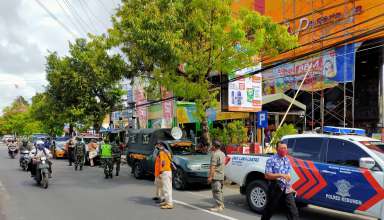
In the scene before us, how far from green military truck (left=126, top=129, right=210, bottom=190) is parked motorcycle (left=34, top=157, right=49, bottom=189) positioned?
347cm

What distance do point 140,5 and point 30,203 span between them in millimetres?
7629

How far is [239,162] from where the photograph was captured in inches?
390

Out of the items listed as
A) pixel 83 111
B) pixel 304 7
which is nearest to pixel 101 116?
pixel 83 111

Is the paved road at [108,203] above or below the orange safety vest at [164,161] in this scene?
below

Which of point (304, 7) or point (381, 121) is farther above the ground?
point (304, 7)

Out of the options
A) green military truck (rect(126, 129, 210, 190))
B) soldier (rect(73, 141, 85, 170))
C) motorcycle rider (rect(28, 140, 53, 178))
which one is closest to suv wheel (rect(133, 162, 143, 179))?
green military truck (rect(126, 129, 210, 190))

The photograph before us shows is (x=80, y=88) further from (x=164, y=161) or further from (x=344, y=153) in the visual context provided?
(x=344, y=153)

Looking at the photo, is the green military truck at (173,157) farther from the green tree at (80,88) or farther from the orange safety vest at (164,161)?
the green tree at (80,88)

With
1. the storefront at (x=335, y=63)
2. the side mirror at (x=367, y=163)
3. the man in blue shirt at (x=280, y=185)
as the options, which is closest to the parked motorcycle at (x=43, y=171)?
the man in blue shirt at (x=280, y=185)

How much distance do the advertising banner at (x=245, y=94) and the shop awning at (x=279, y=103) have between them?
1.42 m

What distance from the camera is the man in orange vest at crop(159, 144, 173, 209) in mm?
9875

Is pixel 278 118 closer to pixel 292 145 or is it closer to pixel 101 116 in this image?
pixel 292 145

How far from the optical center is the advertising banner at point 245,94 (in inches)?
679

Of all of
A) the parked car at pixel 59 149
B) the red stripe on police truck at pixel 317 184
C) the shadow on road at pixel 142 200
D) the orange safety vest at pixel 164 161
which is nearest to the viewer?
the red stripe on police truck at pixel 317 184
